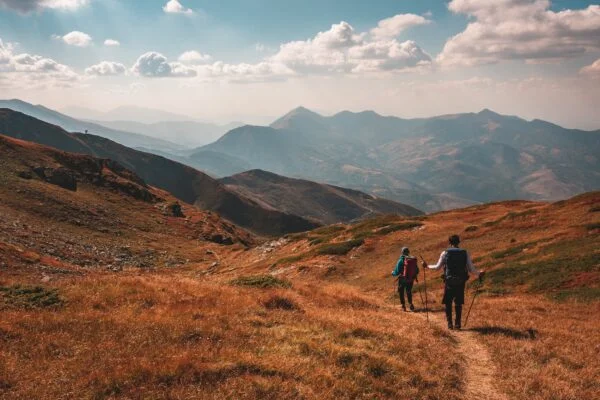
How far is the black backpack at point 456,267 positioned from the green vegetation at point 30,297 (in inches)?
545

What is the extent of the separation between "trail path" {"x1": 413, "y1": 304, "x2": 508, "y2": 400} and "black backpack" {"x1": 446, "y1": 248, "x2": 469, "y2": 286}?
199 centimetres

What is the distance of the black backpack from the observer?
1512 centimetres

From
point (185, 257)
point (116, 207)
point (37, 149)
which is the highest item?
point (37, 149)

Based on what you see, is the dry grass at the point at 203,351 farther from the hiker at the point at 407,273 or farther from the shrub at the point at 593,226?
the shrub at the point at 593,226

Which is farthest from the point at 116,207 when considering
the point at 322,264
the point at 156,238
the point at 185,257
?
the point at 322,264

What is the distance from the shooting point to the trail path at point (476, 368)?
9.91 m

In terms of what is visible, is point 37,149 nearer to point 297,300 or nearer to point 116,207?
point 116,207

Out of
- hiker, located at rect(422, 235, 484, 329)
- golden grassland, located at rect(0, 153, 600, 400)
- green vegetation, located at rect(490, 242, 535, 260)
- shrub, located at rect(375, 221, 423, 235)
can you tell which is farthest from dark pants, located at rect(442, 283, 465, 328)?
shrub, located at rect(375, 221, 423, 235)

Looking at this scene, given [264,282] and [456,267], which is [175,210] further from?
[456,267]

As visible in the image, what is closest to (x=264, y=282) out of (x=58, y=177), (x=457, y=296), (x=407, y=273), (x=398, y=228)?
(x=407, y=273)

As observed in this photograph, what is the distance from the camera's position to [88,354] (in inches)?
373

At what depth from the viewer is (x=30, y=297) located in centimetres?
1341

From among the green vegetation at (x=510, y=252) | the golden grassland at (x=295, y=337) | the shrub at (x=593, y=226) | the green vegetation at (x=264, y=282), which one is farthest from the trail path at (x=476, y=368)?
the shrub at (x=593, y=226)

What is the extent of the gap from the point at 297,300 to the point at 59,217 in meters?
67.3
